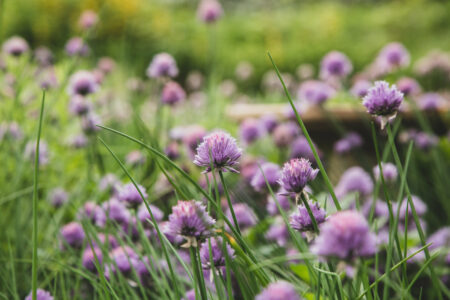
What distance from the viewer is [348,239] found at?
319 mm

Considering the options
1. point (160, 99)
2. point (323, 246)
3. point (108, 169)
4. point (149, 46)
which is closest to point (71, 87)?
point (160, 99)

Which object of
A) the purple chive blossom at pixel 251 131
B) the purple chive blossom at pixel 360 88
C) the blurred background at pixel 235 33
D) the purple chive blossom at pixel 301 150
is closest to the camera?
the purple chive blossom at pixel 360 88

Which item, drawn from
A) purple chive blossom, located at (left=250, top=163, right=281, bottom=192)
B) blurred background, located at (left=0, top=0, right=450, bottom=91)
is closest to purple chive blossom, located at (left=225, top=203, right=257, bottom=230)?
purple chive blossom, located at (left=250, top=163, right=281, bottom=192)

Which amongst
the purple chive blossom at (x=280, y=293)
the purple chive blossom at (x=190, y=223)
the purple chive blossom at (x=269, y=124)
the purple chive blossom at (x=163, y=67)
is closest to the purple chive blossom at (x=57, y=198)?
the purple chive blossom at (x=163, y=67)

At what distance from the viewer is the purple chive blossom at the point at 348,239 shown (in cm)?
32

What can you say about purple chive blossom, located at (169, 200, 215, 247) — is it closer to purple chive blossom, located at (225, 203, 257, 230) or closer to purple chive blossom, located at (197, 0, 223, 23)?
purple chive blossom, located at (225, 203, 257, 230)

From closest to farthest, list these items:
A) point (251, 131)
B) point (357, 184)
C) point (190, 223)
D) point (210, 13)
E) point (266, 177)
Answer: point (190, 223) < point (266, 177) < point (357, 184) < point (251, 131) < point (210, 13)

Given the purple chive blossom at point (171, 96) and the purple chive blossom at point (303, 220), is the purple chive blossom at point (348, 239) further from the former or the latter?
the purple chive blossom at point (171, 96)

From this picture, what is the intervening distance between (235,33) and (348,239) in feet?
22.1

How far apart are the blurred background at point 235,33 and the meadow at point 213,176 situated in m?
0.04

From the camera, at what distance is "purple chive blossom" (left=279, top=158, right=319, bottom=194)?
1.59 feet

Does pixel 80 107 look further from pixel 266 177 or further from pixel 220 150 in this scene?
pixel 220 150

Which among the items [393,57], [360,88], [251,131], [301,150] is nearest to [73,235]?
[301,150]

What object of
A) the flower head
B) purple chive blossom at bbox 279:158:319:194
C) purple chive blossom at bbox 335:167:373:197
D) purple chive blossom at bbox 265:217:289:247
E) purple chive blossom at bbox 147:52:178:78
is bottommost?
purple chive blossom at bbox 265:217:289:247
